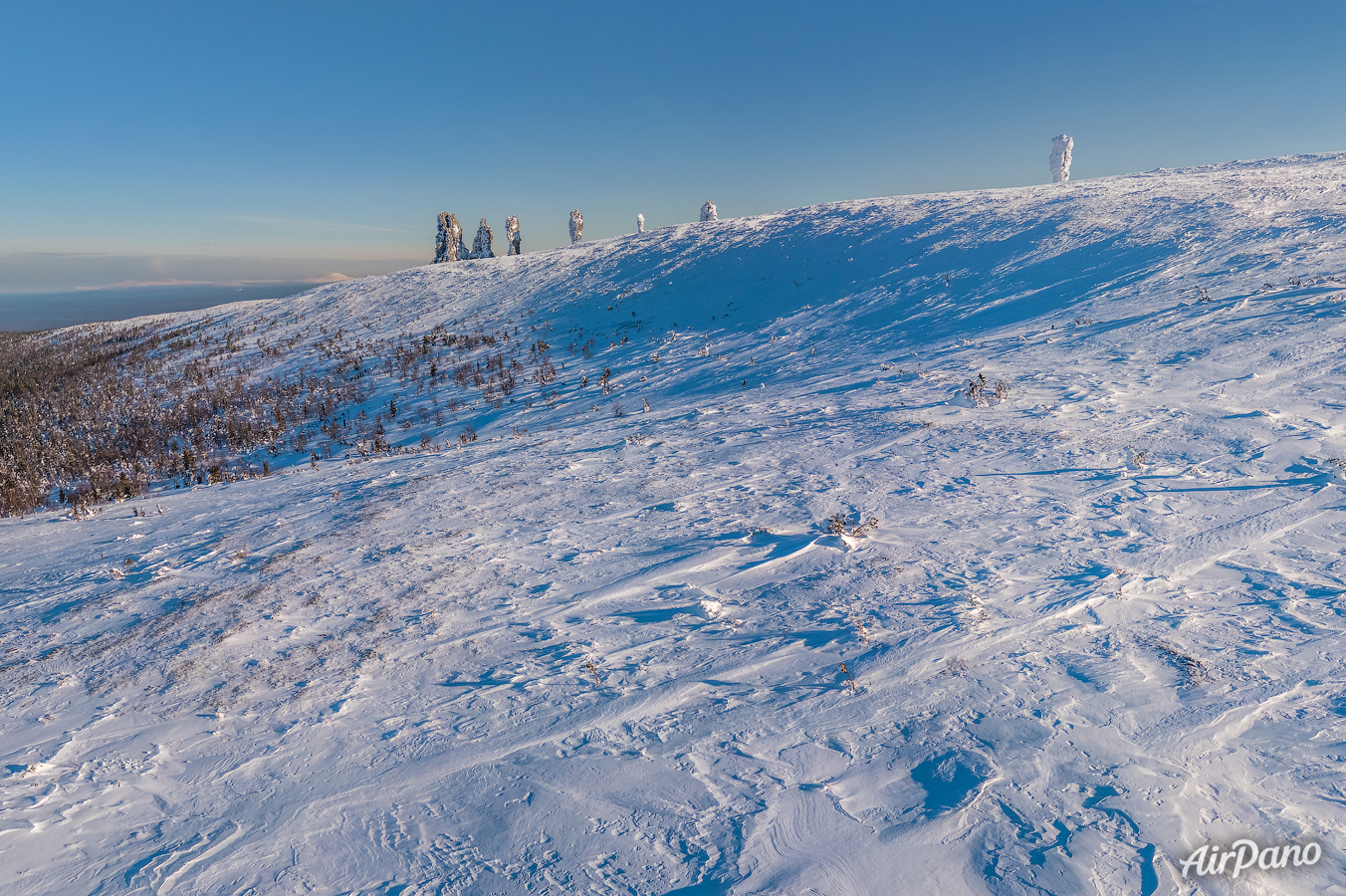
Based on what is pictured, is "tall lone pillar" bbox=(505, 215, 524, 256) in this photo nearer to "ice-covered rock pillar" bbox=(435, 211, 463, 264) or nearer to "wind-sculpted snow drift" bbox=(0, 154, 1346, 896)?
"ice-covered rock pillar" bbox=(435, 211, 463, 264)

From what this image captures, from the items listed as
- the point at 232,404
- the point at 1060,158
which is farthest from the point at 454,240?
the point at 1060,158

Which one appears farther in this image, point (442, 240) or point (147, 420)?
point (442, 240)

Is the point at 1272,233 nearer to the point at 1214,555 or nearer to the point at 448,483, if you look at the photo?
the point at 1214,555

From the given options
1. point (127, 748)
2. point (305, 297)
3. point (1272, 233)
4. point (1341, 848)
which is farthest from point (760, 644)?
point (305, 297)

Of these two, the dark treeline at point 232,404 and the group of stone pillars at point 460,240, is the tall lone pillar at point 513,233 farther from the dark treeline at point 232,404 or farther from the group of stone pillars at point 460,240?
the dark treeline at point 232,404

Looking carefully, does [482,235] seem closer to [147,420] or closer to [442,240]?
[442,240]
